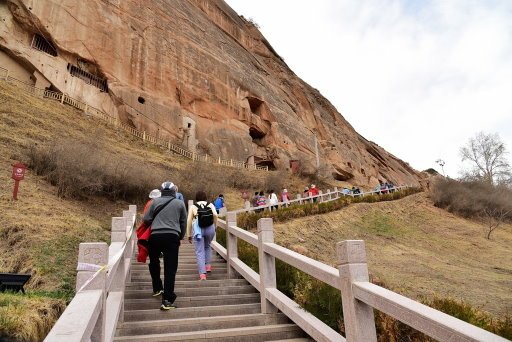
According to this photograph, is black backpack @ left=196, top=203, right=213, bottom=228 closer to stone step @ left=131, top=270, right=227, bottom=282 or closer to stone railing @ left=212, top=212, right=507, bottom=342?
stone step @ left=131, top=270, right=227, bottom=282

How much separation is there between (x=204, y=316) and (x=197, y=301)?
0.45 meters

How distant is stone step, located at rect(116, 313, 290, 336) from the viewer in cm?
426

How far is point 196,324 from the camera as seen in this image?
14.6 feet

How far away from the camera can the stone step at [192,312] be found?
15.4 feet

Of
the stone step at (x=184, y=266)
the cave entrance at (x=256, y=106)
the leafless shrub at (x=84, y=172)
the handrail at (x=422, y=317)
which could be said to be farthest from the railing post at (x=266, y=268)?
the cave entrance at (x=256, y=106)

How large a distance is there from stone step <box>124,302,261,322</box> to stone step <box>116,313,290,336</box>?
337 millimetres

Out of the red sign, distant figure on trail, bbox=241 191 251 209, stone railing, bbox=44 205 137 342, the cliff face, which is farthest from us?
the cliff face

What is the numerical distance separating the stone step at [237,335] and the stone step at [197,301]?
114 centimetres

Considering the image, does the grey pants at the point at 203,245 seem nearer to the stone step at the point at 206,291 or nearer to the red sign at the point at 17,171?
the stone step at the point at 206,291

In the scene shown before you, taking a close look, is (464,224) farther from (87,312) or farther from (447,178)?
(87,312)

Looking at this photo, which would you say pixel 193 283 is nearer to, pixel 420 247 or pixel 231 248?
pixel 231 248

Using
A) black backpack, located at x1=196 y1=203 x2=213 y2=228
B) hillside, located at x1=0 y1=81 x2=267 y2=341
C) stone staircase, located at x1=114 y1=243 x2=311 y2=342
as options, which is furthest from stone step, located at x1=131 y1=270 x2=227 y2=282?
hillside, located at x1=0 y1=81 x2=267 y2=341

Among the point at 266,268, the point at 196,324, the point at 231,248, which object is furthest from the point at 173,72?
the point at 196,324

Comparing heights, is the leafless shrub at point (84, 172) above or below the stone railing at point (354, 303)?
above
